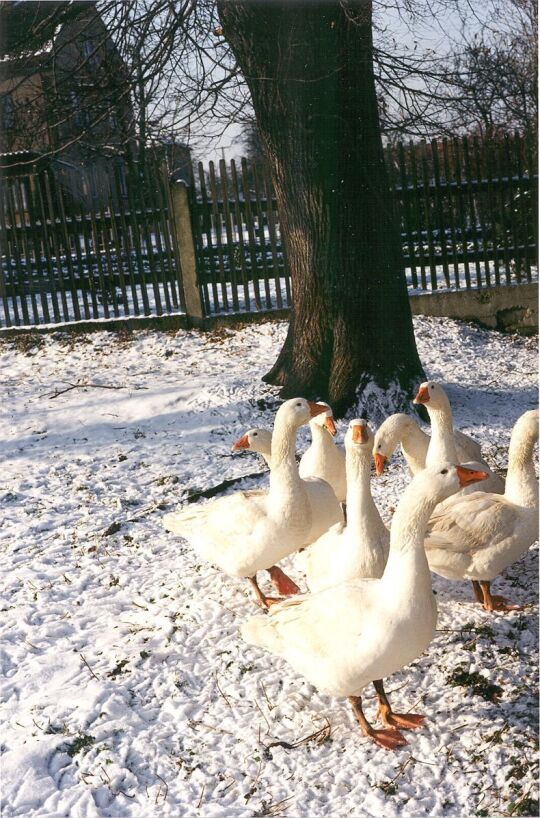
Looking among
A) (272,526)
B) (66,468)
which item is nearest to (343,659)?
(272,526)

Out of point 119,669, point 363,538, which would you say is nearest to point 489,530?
point 363,538

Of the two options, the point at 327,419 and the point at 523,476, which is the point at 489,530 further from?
the point at 327,419

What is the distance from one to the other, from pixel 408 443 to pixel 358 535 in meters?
1.27

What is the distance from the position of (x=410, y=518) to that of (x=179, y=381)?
5.71 meters

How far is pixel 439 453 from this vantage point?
4656 millimetres

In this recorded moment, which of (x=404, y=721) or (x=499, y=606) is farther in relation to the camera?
(x=499, y=606)

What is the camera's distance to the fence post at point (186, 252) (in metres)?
10.9

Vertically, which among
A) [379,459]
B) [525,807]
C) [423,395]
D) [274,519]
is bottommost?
[525,807]

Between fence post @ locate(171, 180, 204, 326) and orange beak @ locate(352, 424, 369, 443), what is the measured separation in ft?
23.6

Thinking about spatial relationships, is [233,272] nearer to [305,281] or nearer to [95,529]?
[305,281]

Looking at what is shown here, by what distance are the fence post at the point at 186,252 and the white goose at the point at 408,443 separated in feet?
20.6

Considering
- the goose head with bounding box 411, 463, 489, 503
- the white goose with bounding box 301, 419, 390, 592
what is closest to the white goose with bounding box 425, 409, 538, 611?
the white goose with bounding box 301, 419, 390, 592

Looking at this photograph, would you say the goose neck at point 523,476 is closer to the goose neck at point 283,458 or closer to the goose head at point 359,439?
the goose head at point 359,439

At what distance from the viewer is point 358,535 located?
12.3ft
